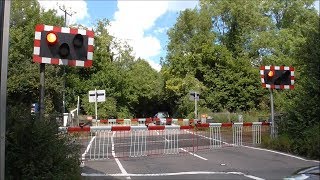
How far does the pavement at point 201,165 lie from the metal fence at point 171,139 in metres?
0.57

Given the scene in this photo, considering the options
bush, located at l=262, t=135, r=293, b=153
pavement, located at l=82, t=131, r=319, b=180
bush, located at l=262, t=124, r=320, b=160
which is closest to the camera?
pavement, located at l=82, t=131, r=319, b=180

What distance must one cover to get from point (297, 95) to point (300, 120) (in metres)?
0.96

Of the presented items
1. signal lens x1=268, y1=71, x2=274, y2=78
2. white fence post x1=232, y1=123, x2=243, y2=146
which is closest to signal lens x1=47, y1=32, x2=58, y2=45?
signal lens x1=268, y1=71, x2=274, y2=78

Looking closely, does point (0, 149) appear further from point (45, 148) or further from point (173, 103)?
point (173, 103)

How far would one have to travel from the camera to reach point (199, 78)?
51.5 meters

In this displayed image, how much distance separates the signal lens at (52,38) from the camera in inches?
347

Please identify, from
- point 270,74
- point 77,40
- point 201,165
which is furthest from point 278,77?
point 77,40

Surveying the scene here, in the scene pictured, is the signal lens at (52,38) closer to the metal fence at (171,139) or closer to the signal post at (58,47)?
the signal post at (58,47)

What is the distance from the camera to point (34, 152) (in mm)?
7812

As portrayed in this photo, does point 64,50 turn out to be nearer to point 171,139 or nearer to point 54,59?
A: point 54,59

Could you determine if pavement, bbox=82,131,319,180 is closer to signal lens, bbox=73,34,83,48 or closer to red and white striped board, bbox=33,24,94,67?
red and white striped board, bbox=33,24,94,67

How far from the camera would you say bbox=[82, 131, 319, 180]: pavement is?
34.0 feet

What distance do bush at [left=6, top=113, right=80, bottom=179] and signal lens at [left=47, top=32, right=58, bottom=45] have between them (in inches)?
61.7

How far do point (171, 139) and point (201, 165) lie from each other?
21.3 feet
